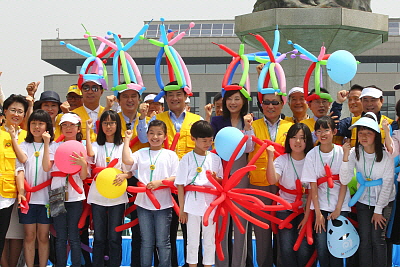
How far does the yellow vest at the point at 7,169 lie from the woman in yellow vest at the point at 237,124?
2.16 meters

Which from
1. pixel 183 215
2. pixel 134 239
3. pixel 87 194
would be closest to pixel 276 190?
pixel 183 215

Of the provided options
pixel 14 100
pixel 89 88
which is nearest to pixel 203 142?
pixel 89 88

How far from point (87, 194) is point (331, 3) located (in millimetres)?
5752

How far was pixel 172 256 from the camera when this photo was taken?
588 centimetres

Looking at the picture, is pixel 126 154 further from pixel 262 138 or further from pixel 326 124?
pixel 326 124

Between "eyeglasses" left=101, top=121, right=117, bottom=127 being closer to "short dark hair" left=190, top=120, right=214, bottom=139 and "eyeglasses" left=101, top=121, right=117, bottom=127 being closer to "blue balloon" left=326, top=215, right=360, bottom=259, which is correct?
"short dark hair" left=190, top=120, right=214, bottom=139

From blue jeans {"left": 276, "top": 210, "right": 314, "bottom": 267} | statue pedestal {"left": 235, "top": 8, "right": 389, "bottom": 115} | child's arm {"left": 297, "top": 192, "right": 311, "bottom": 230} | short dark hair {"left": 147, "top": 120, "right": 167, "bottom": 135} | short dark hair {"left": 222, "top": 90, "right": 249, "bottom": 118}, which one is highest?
statue pedestal {"left": 235, "top": 8, "right": 389, "bottom": 115}

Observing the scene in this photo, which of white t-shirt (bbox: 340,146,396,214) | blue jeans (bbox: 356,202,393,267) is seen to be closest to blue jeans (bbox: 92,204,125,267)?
white t-shirt (bbox: 340,146,396,214)

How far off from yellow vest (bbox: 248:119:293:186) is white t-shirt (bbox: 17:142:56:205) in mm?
2196

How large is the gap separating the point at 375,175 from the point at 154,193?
2204 mm

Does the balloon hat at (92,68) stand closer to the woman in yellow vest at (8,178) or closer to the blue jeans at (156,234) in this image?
the woman in yellow vest at (8,178)

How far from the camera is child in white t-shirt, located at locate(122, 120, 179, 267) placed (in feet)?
17.6

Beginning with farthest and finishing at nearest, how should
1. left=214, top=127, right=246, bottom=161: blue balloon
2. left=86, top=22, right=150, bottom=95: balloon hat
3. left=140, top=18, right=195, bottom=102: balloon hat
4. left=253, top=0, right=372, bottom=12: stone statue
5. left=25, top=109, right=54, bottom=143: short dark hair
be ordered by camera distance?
left=253, top=0, right=372, bottom=12: stone statue → left=86, top=22, right=150, bottom=95: balloon hat → left=140, top=18, right=195, bottom=102: balloon hat → left=25, top=109, right=54, bottom=143: short dark hair → left=214, top=127, right=246, bottom=161: blue balloon

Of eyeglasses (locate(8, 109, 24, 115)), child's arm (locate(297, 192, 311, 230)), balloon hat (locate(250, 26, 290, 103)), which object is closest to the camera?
child's arm (locate(297, 192, 311, 230))
